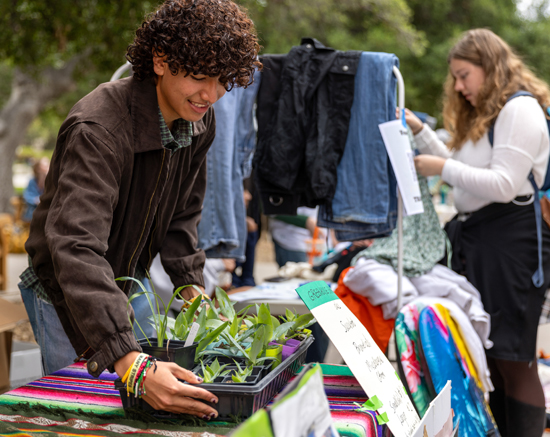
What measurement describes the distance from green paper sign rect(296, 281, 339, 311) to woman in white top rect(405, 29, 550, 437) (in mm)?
1242

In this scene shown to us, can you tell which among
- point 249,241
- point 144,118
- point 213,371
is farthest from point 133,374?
point 249,241

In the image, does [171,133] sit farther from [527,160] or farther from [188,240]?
[527,160]

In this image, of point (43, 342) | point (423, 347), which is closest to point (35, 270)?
point (43, 342)

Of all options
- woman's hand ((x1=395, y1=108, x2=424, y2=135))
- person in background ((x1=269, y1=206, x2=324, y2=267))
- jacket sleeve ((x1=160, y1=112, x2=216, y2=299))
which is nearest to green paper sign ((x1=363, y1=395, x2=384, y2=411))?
jacket sleeve ((x1=160, y1=112, x2=216, y2=299))

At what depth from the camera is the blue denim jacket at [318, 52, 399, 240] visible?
230cm

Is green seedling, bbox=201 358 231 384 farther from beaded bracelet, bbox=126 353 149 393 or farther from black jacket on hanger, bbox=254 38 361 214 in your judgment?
black jacket on hanger, bbox=254 38 361 214

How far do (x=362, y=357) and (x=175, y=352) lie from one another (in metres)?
0.39

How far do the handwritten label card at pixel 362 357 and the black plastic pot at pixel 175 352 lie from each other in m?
0.26

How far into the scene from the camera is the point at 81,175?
1180 millimetres

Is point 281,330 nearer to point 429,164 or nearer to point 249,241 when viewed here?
point 429,164

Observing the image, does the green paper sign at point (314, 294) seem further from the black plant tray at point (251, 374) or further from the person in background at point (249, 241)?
the person in background at point (249, 241)

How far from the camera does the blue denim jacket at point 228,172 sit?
242cm

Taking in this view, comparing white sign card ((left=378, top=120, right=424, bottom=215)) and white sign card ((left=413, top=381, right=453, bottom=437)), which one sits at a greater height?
Answer: white sign card ((left=378, top=120, right=424, bottom=215))

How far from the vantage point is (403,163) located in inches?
86.9
